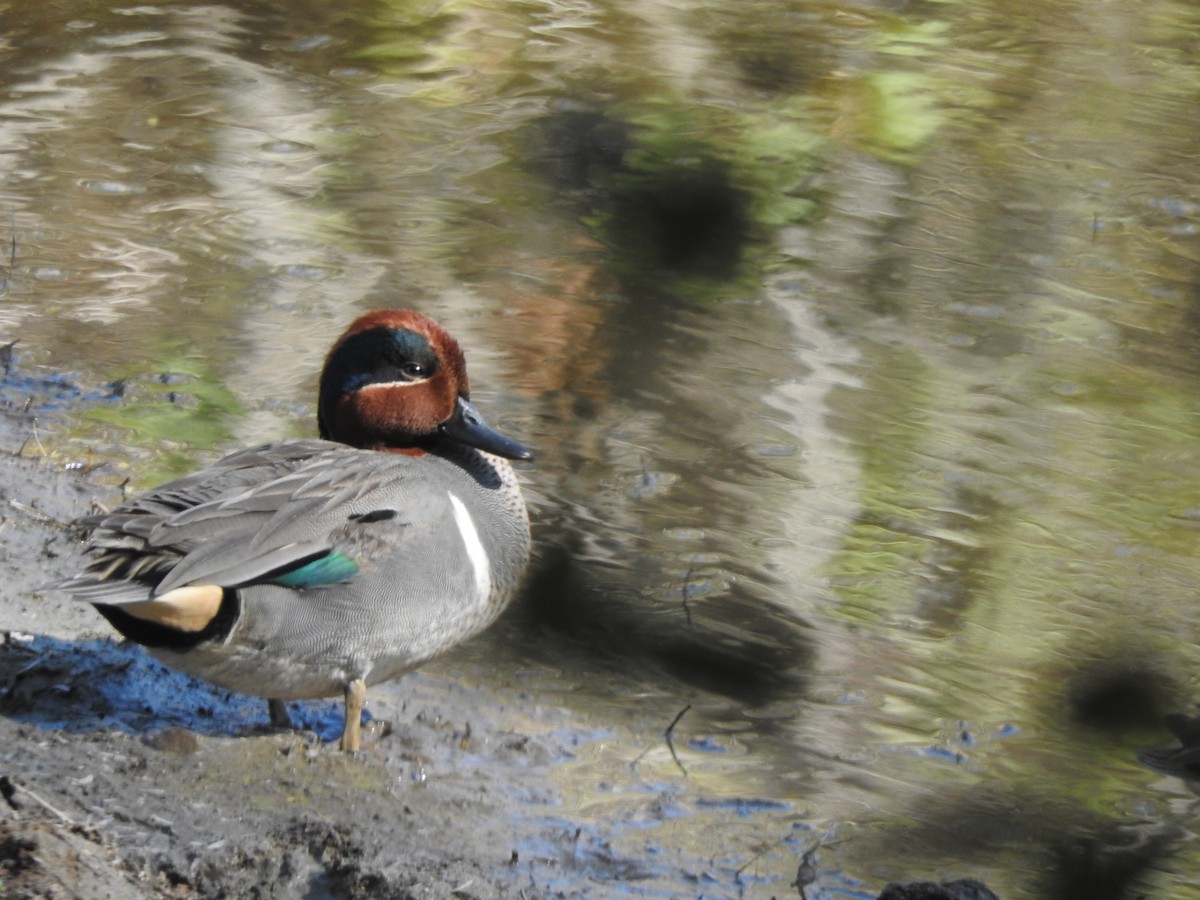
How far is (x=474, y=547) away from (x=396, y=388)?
494 millimetres

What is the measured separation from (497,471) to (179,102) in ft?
15.0

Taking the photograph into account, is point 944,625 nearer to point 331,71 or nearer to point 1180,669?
point 1180,669

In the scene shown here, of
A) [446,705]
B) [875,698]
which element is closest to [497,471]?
[446,705]

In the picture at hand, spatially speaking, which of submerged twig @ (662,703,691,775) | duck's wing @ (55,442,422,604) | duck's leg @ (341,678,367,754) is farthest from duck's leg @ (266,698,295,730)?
submerged twig @ (662,703,691,775)

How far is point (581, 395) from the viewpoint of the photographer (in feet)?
18.7

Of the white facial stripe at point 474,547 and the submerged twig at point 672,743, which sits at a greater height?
the white facial stripe at point 474,547

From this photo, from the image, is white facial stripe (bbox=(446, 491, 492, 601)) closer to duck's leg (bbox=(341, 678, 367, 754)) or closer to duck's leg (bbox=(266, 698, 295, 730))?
duck's leg (bbox=(341, 678, 367, 754))

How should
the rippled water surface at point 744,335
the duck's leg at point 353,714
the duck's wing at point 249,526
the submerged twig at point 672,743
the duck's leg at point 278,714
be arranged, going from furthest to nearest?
the rippled water surface at point 744,335 → the submerged twig at point 672,743 → the duck's leg at point 278,714 → the duck's leg at point 353,714 → the duck's wing at point 249,526

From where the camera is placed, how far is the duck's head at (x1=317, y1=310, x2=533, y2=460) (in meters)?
4.03

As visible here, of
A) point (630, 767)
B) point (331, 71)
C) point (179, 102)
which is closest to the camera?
point (630, 767)

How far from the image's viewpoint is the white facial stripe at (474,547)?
12.3 ft

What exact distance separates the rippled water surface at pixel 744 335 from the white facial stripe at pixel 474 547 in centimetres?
45

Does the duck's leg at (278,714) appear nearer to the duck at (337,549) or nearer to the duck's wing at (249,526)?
the duck at (337,549)

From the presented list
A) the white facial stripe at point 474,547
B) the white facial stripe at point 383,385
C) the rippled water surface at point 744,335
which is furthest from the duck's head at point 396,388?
the rippled water surface at point 744,335
